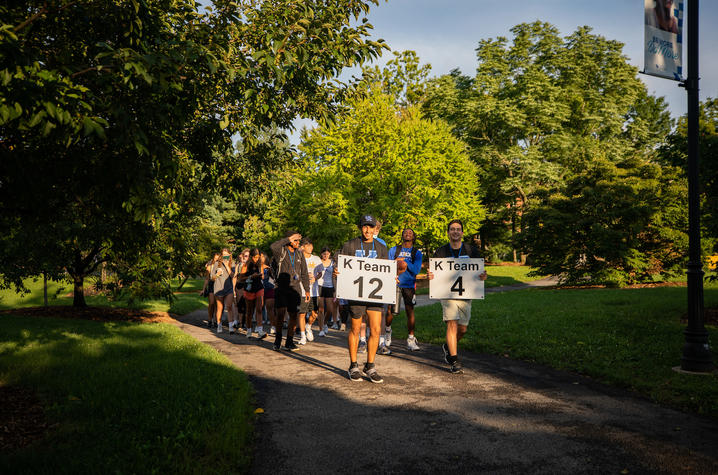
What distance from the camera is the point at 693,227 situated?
7492mm

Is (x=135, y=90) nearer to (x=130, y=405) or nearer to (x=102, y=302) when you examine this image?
(x=130, y=405)

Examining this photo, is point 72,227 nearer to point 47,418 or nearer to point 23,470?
point 47,418

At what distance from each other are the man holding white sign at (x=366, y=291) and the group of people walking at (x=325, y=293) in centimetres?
2

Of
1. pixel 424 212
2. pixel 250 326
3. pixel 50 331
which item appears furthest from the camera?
pixel 424 212

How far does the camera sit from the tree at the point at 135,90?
4105 millimetres

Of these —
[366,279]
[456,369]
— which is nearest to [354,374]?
[366,279]

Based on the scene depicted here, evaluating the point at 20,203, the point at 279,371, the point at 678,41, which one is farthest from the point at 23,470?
the point at 678,41

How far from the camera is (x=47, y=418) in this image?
490 cm

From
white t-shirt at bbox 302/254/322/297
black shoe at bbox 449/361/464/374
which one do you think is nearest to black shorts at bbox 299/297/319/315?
white t-shirt at bbox 302/254/322/297

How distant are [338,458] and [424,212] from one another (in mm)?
22589

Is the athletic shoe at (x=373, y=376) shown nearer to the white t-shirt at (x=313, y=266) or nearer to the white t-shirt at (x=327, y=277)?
the white t-shirt at (x=313, y=266)

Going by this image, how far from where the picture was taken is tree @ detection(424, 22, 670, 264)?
1437 inches

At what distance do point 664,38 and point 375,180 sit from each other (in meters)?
18.8

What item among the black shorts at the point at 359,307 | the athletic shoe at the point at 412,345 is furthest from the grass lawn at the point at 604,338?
the black shorts at the point at 359,307
